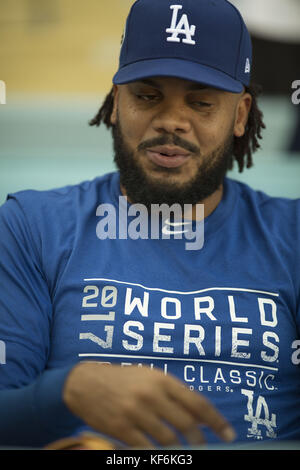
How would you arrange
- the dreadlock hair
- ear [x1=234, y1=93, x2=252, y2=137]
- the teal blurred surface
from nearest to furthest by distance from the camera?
ear [x1=234, y1=93, x2=252, y2=137], the dreadlock hair, the teal blurred surface

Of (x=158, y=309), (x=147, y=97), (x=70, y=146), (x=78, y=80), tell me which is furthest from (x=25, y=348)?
(x=78, y=80)

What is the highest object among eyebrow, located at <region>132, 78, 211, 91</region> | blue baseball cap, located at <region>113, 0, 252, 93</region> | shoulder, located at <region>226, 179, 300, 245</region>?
blue baseball cap, located at <region>113, 0, 252, 93</region>

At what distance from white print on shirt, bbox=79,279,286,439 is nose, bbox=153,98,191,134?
0.36m

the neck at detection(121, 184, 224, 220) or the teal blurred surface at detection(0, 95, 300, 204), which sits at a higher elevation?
the teal blurred surface at detection(0, 95, 300, 204)

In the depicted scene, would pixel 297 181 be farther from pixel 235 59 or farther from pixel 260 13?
pixel 235 59

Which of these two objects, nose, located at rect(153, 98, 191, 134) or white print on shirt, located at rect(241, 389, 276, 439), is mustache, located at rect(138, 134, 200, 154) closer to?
nose, located at rect(153, 98, 191, 134)

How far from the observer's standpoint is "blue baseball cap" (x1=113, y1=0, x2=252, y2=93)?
1495 millimetres

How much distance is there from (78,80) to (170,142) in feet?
4.03

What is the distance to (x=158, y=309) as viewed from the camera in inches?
56.4

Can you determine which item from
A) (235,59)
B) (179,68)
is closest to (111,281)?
(179,68)

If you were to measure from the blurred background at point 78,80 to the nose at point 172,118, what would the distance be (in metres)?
1.00

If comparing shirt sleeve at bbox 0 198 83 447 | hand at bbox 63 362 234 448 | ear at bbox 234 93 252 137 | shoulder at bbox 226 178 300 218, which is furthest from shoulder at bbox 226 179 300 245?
hand at bbox 63 362 234 448

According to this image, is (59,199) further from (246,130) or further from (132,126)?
(246,130)
